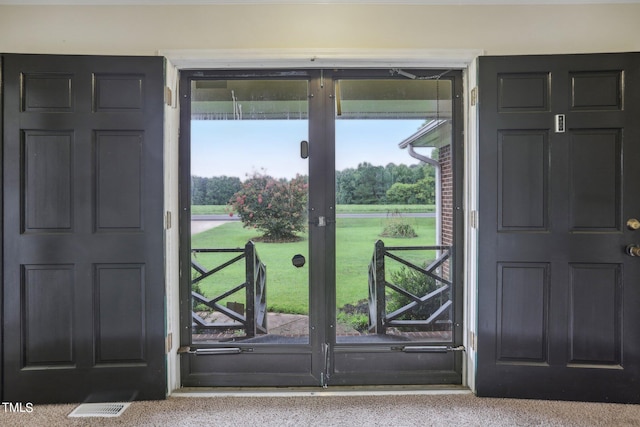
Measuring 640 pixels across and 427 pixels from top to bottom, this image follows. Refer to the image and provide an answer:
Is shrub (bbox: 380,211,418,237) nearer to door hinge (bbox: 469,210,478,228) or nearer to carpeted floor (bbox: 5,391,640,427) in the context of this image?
door hinge (bbox: 469,210,478,228)

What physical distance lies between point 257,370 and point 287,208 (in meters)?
1.08

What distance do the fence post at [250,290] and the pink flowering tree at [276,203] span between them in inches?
8.2

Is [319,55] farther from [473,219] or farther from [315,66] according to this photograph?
[473,219]

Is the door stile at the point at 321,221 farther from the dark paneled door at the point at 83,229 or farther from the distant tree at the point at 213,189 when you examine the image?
the dark paneled door at the point at 83,229

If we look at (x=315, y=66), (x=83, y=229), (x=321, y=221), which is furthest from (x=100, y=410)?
(x=315, y=66)

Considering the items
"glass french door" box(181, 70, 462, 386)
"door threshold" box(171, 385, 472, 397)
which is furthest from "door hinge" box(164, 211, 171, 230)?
"door threshold" box(171, 385, 472, 397)

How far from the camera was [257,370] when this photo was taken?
6.99 ft

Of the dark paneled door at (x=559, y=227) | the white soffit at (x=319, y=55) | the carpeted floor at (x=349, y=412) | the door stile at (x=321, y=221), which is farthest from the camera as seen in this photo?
the door stile at (x=321, y=221)


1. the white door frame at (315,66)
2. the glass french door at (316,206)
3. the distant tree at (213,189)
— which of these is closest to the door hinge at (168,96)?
the white door frame at (315,66)

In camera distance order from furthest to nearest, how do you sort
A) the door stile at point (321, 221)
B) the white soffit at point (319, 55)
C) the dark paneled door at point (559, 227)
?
the door stile at point (321, 221) → the white soffit at point (319, 55) → the dark paneled door at point (559, 227)

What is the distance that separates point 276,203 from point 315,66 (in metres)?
0.90

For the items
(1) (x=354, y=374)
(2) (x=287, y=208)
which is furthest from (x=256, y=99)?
(1) (x=354, y=374)

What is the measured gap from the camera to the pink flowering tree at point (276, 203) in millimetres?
2121

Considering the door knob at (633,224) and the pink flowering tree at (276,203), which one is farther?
the pink flowering tree at (276,203)
